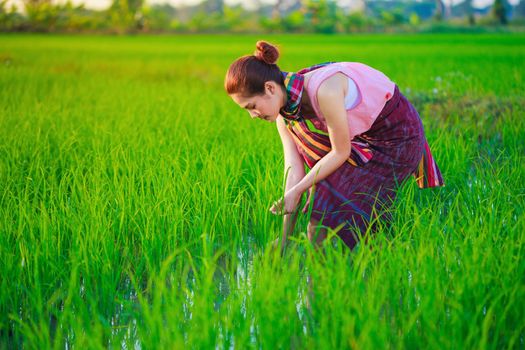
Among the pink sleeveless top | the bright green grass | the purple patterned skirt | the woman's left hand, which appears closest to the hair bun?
the pink sleeveless top

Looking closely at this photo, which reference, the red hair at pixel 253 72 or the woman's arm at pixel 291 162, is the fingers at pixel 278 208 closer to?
the woman's arm at pixel 291 162

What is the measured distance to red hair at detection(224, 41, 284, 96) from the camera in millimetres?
1695

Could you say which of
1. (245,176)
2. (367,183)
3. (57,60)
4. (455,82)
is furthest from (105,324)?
(57,60)

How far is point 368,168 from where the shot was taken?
1971 mm

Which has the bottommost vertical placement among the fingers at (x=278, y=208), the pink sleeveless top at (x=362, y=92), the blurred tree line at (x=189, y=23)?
the fingers at (x=278, y=208)

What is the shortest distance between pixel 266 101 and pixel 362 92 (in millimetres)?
352

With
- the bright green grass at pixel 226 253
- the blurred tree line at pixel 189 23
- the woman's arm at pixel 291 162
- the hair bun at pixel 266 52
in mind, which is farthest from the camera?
the blurred tree line at pixel 189 23

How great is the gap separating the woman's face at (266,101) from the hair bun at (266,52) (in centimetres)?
7

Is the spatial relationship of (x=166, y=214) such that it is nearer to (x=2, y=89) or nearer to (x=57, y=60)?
(x=2, y=89)

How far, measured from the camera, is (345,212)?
6.28ft

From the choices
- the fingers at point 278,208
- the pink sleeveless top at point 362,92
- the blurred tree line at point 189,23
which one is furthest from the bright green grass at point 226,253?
the blurred tree line at point 189,23

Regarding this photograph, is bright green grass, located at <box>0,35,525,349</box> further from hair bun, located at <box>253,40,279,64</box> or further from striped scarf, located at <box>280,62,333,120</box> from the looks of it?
hair bun, located at <box>253,40,279,64</box>

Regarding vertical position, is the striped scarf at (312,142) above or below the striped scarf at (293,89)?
below

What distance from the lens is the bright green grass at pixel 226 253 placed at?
4.25 ft
